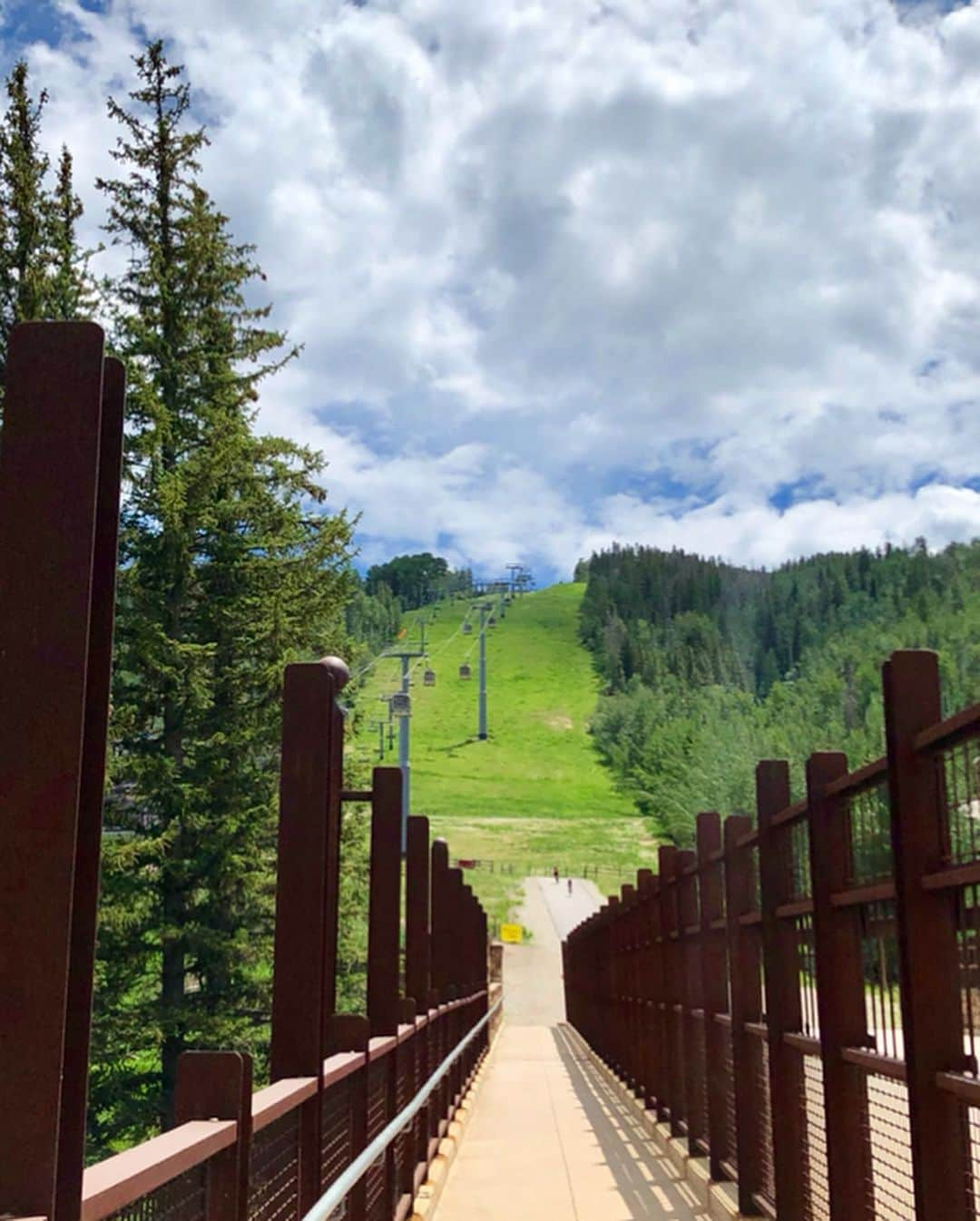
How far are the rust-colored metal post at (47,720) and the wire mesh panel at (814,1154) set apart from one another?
374 centimetres

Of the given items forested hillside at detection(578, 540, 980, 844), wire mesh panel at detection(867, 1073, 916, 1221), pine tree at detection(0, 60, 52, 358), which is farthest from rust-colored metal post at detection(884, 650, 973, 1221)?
forested hillside at detection(578, 540, 980, 844)

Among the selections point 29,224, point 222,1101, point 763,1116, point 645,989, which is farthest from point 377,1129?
point 29,224

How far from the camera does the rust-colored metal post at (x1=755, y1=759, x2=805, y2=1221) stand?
519 centimetres

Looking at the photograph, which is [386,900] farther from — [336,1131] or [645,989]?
[645,989]

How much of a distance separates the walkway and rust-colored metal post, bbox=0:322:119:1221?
588cm

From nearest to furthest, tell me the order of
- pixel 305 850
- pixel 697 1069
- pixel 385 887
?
pixel 305 850 < pixel 385 887 < pixel 697 1069

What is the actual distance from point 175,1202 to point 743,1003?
4216mm

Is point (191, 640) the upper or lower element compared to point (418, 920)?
upper

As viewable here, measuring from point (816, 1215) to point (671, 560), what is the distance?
190 meters

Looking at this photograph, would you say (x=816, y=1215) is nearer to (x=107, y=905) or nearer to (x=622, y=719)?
(x=107, y=905)

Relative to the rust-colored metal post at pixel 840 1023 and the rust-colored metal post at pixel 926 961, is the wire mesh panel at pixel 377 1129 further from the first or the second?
the rust-colored metal post at pixel 926 961

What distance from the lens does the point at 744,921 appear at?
6.23m

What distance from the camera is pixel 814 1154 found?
5.27 metres

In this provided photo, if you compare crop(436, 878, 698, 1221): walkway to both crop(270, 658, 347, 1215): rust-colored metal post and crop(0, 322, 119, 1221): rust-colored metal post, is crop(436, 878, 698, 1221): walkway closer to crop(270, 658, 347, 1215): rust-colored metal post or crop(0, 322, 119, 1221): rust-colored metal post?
crop(270, 658, 347, 1215): rust-colored metal post
